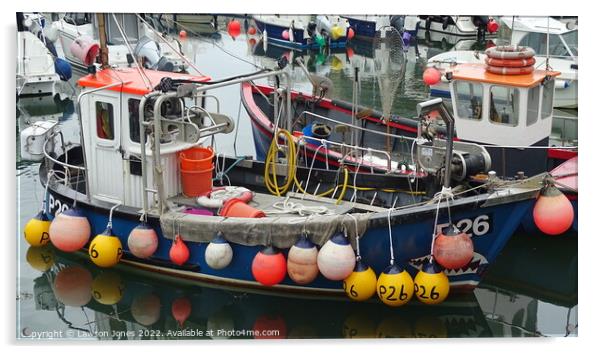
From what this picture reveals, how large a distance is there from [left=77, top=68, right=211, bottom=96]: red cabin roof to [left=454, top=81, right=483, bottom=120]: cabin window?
3426 mm

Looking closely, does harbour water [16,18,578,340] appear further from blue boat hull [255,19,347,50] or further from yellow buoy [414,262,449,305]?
blue boat hull [255,19,347,50]

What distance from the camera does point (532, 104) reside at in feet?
38.1

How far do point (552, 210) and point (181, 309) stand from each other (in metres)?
3.99

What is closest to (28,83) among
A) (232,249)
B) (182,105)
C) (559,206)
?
(182,105)

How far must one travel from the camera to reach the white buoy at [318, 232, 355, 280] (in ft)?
29.1

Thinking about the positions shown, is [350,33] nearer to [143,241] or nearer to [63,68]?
[63,68]

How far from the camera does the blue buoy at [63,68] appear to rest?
1764cm

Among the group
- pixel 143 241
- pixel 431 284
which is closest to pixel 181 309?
pixel 143 241

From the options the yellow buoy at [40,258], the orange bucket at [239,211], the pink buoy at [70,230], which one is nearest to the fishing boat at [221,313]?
the yellow buoy at [40,258]

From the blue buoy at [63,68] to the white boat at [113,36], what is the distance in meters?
0.17

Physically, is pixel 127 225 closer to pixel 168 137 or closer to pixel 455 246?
pixel 168 137

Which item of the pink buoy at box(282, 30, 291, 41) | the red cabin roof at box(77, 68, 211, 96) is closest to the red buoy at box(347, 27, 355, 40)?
the pink buoy at box(282, 30, 291, 41)

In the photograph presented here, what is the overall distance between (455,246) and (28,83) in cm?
1043

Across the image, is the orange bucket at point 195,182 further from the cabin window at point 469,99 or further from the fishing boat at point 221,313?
the cabin window at point 469,99
